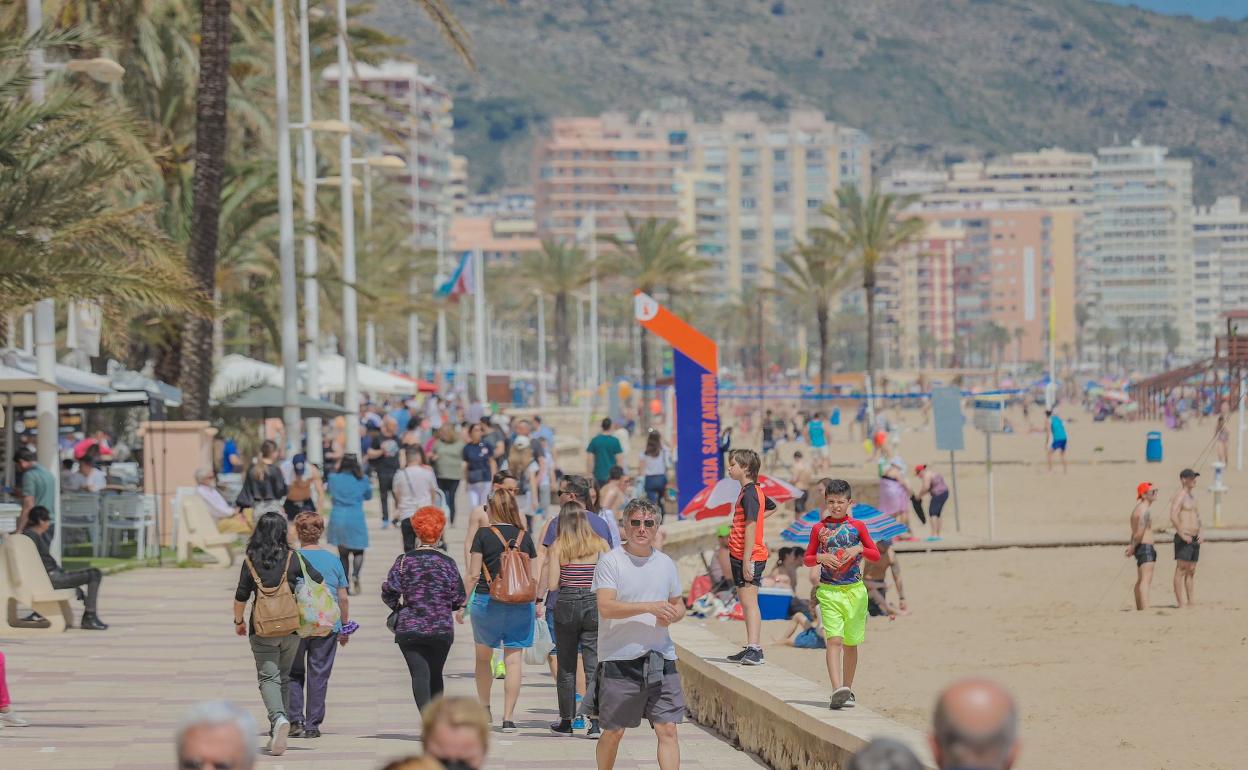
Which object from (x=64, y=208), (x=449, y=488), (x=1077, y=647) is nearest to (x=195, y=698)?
(x=64, y=208)

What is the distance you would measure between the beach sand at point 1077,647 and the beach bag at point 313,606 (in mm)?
3713

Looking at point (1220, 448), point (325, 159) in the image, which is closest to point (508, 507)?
point (1220, 448)

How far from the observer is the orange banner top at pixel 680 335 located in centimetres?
2342

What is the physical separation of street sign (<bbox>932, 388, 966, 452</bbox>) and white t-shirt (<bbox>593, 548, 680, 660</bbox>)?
1968cm

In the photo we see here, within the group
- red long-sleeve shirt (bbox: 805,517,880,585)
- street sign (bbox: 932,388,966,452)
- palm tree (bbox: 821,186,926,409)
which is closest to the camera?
red long-sleeve shirt (bbox: 805,517,880,585)

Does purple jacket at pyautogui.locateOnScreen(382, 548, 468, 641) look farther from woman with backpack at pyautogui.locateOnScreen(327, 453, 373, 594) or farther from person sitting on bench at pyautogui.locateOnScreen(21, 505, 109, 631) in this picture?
woman with backpack at pyautogui.locateOnScreen(327, 453, 373, 594)

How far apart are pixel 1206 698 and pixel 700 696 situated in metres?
3.36

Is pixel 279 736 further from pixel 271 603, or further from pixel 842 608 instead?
pixel 842 608

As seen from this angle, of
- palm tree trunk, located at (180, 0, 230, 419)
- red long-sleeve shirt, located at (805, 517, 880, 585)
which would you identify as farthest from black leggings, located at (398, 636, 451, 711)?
palm tree trunk, located at (180, 0, 230, 419)

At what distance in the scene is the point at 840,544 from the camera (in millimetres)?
10523

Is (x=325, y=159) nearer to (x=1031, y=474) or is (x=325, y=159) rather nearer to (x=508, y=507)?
(x=1031, y=474)

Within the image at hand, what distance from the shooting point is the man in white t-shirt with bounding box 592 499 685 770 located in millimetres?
8273

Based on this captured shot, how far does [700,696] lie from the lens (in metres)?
12.0

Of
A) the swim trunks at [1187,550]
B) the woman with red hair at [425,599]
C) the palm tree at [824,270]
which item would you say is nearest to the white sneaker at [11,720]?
the woman with red hair at [425,599]
